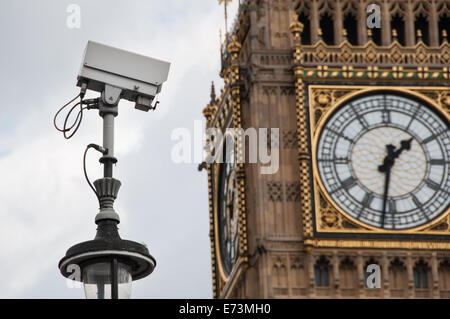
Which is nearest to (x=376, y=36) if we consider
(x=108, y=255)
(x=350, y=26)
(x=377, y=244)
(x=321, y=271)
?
(x=350, y=26)

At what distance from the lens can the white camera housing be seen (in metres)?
16.8

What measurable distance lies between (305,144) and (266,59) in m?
3.18

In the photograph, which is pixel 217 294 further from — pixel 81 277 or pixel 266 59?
pixel 81 277

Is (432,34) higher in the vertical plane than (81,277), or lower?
higher

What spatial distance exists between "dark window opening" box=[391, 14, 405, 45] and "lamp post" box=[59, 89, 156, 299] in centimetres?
3317

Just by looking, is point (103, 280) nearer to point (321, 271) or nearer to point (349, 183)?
point (321, 271)

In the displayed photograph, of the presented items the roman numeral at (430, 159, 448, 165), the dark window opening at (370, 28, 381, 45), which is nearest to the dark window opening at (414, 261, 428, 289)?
the roman numeral at (430, 159, 448, 165)

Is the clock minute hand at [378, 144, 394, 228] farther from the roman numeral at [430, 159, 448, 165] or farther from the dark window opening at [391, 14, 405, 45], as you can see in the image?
the dark window opening at [391, 14, 405, 45]

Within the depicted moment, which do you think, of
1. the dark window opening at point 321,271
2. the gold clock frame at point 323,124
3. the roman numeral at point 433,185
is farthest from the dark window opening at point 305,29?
the dark window opening at point 321,271

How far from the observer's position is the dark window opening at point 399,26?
49.0 metres

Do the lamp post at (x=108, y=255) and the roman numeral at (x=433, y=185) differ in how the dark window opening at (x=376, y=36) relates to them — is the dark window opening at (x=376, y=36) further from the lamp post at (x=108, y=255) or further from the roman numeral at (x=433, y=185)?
the lamp post at (x=108, y=255)
